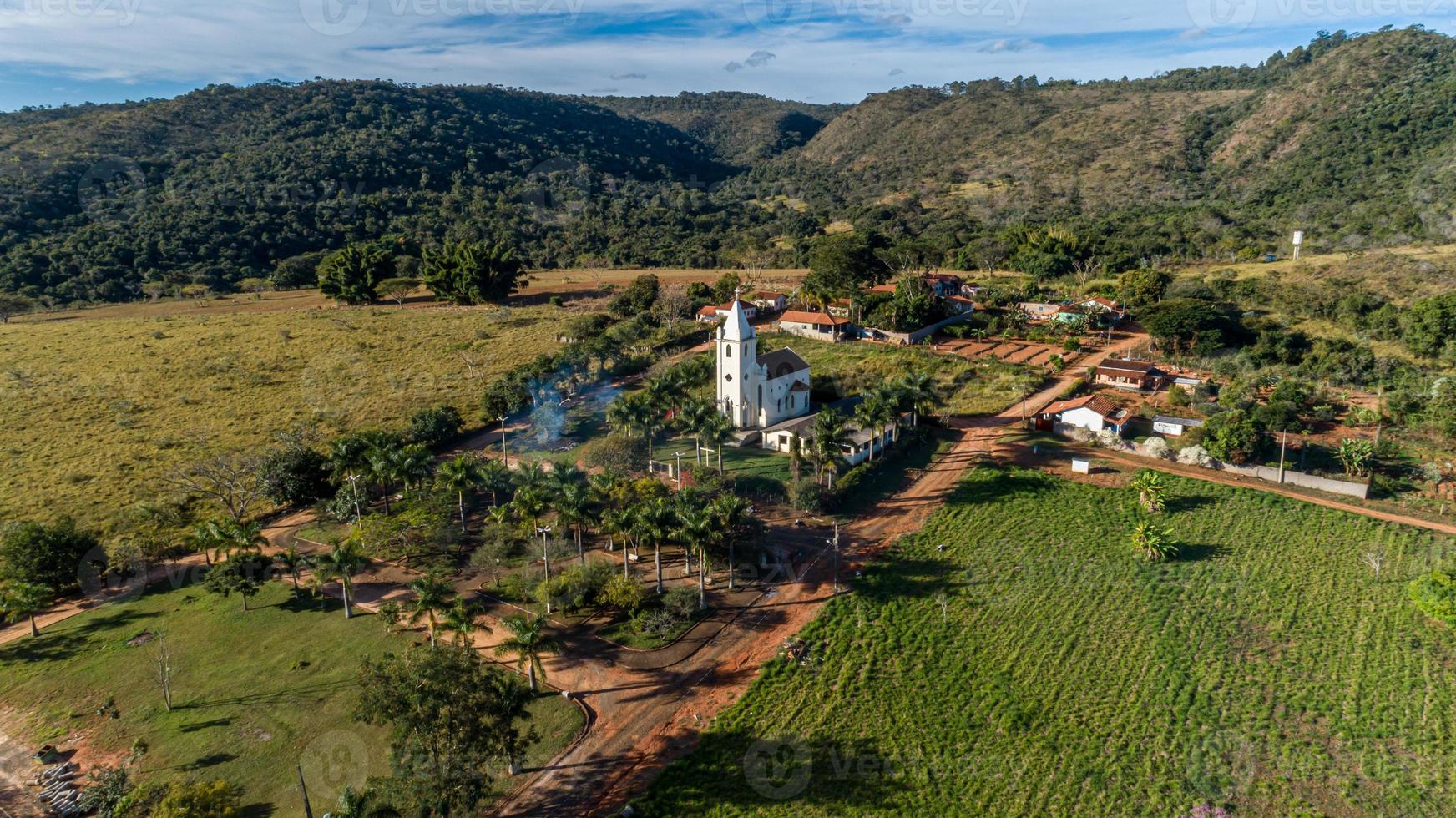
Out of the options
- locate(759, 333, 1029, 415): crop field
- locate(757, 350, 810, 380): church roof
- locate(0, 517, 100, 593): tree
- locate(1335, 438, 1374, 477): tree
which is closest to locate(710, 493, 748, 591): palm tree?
locate(757, 350, 810, 380): church roof

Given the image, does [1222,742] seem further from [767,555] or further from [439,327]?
[439,327]

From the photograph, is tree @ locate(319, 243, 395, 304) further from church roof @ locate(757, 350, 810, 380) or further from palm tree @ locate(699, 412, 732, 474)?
palm tree @ locate(699, 412, 732, 474)

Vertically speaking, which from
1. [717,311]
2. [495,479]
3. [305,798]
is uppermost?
[717,311]

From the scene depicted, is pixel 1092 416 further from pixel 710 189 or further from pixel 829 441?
pixel 710 189

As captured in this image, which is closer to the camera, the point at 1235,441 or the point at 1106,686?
the point at 1106,686

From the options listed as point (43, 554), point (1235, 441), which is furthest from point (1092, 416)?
point (43, 554)

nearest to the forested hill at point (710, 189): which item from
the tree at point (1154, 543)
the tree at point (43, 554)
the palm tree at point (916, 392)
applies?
the palm tree at point (916, 392)

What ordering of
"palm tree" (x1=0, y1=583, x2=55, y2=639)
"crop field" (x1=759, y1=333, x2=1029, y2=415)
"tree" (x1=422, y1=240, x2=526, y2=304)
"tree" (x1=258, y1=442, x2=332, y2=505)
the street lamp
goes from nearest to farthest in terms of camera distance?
1. "palm tree" (x1=0, y1=583, x2=55, y2=639)
2. the street lamp
3. "tree" (x1=258, y1=442, x2=332, y2=505)
4. "crop field" (x1=759, y1=333, x2=1029, y2=415)
5. "tree" (x1=422, y1=240, x2=526, y2=304)
